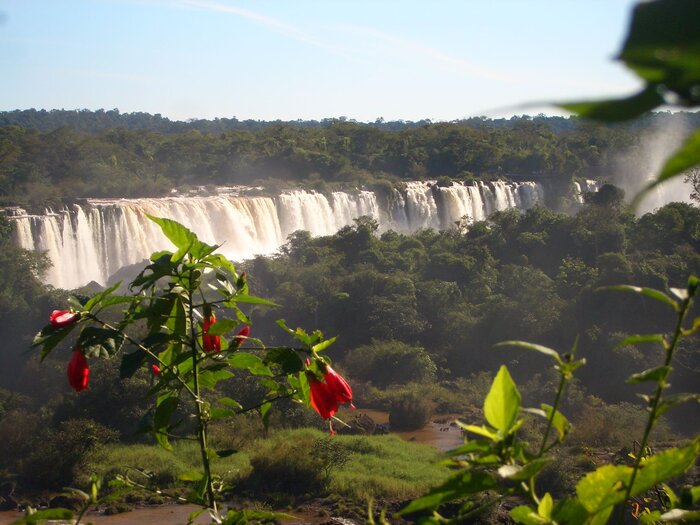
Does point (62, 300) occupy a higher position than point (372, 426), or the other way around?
point (62, 300)

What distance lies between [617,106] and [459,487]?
28 centimetres

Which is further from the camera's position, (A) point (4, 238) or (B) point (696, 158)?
(A) point (4, 238)

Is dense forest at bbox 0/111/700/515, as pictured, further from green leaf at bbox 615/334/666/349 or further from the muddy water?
green leaf at bbox 615/334/666/349

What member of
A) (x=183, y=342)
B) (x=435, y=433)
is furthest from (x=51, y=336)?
(x=435, y=433)

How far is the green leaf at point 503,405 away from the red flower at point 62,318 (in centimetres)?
50

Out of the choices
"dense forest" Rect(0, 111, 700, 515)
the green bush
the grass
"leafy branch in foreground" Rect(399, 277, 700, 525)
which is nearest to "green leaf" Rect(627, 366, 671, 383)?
"leafy branch in foreground" Rect(399, 277, 700, 525)

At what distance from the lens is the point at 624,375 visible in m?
11.6

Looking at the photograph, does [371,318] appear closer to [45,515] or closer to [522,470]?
[45,515]

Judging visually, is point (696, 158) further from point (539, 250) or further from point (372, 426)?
point (539, 250)

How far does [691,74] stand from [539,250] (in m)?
16.6

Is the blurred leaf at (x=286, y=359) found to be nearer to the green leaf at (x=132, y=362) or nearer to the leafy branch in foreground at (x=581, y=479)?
the green leaf at (x=132, y=362)

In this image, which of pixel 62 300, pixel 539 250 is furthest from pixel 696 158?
pixel 539 250

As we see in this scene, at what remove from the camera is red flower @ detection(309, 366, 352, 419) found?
920 mm

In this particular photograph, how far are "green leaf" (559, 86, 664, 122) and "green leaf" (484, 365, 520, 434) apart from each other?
279mm
